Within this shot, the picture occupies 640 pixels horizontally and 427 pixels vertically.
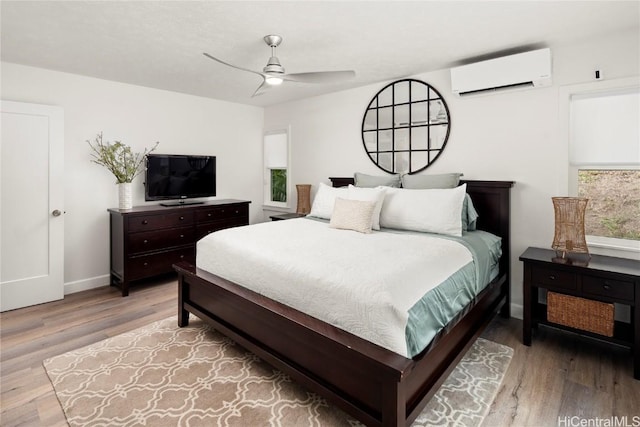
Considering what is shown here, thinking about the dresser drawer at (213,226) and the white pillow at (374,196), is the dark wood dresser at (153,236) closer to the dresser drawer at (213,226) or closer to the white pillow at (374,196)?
the dresser drawer at (213,226)

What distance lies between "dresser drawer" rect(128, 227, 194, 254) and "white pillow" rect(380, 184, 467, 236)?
2563 millimetres

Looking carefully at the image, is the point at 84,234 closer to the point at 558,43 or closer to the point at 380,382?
the point at 380,382

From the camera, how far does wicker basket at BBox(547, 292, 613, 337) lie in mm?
2361

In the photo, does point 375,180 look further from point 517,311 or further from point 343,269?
point 343,269

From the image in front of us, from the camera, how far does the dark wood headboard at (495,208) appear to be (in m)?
3.18

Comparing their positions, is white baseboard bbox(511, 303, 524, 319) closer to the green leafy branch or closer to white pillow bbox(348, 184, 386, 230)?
white pillow bbox(348, 184, 386, 230)

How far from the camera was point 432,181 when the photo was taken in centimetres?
342

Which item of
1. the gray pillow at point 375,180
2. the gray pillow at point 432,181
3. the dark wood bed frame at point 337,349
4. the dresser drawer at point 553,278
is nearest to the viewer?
the dark wood bed frame at point 337,349

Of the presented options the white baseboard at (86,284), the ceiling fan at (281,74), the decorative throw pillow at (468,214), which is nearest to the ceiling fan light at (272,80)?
the ceiling fan at (281,74)

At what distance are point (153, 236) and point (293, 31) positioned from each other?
282 centimetres

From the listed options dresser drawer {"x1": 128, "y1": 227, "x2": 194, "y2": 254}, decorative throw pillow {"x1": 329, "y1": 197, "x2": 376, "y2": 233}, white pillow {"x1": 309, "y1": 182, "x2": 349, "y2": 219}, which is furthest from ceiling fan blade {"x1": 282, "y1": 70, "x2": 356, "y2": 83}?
dresser drawer {"x1": 128, "y1": 227, "x2": 194, "y2": 254}

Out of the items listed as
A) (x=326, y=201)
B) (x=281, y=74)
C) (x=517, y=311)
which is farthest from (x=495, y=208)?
(x=281, y=74)

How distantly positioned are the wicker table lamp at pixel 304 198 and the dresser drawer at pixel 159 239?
153 cm

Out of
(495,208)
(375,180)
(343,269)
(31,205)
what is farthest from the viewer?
(375,180)
